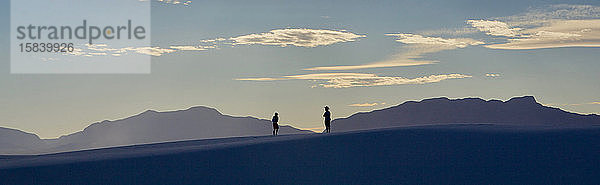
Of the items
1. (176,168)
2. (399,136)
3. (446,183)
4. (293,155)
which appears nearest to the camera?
(446,183)

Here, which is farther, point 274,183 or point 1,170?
point 1,170

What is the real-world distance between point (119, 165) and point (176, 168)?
6.11 ft

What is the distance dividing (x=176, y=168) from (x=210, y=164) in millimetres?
982

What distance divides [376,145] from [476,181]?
529 cm

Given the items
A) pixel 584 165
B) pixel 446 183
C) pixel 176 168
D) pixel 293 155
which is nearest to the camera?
pixel 446 183

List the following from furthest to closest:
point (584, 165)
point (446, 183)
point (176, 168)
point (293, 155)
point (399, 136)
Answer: point (399, 136) < point (293, 155) < point (176, 168) < point (584, 165) < point (446, 183)

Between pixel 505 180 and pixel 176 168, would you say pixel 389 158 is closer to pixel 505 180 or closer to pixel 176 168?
pixel 505 180

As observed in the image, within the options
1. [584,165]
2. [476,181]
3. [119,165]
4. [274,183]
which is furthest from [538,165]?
→ [119,165]

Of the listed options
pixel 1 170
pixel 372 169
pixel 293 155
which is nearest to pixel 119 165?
pixel 1 170

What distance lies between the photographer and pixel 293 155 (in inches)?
733

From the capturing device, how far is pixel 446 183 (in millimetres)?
14562

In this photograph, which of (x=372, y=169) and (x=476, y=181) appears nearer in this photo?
(x=476, y=181)

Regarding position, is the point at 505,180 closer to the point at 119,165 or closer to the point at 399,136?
the point at 399,136

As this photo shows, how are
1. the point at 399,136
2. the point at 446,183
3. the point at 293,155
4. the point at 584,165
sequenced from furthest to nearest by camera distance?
the point at 399,136, the point at 293,155, the point at 584,165, the point at 446,183
